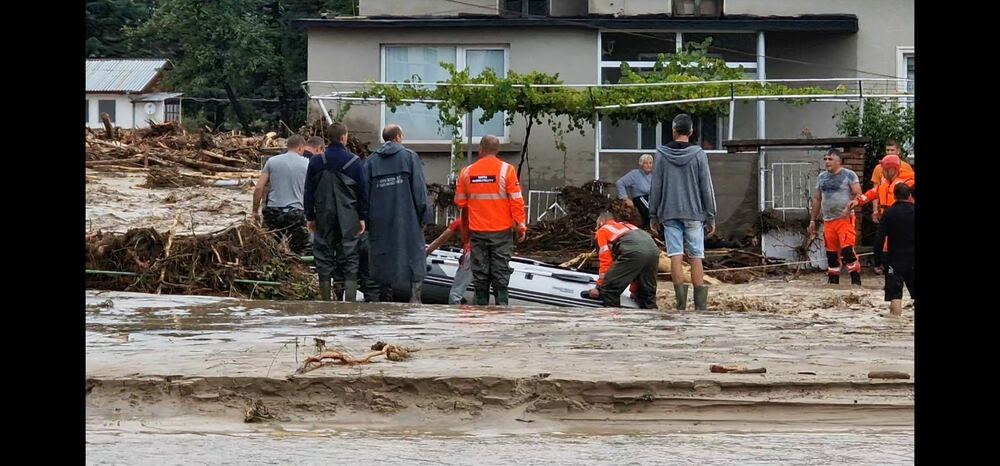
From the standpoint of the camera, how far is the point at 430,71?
86.0 ft

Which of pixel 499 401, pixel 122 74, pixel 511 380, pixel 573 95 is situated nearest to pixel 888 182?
pixel 573 95

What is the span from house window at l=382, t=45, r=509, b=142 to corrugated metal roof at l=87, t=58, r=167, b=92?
4439 centimetres

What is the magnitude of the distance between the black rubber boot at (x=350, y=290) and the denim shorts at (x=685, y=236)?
308 cm

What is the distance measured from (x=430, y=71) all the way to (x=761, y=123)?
6361 mm

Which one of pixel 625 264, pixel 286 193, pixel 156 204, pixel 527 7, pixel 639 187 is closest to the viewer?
pixel 625 264

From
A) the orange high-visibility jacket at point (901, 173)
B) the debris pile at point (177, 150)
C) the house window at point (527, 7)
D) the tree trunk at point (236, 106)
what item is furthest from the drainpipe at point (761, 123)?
the tree trunk at point (236, 106)

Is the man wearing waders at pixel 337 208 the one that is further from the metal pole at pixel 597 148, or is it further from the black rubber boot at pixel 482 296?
the metal pole at pixel 597 148

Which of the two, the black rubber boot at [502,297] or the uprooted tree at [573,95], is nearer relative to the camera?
the black rubber boot at [502,297]

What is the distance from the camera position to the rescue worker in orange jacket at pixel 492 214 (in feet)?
42.5

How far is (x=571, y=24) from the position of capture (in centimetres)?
2578

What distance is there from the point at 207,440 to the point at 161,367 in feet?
4.47

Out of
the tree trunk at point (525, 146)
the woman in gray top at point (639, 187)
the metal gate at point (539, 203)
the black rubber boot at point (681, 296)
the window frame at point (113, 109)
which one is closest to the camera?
the black rubber boot at point (681, 296)

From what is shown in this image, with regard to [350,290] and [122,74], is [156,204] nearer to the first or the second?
[350,290]
